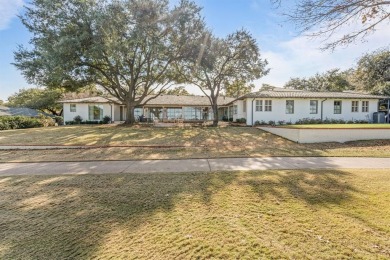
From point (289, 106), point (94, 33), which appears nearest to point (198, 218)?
point (94, 33)

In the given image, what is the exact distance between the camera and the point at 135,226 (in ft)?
11.8

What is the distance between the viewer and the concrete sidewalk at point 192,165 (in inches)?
292

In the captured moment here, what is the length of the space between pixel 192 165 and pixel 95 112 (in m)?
25.1

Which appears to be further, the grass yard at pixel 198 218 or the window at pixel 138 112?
the window at pixel 138 112

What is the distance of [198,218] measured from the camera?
383 centimetres

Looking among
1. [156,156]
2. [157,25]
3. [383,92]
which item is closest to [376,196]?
[156,156]

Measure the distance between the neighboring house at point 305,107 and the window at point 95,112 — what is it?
18.1 meters

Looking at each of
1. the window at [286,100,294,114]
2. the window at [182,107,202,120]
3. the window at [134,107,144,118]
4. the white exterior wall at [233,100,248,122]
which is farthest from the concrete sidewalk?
the window at [182,107,202,120]

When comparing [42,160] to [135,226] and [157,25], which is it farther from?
[157,25]

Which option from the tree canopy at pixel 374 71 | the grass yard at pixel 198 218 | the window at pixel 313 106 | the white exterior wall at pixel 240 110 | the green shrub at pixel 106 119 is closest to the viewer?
the grass yard at pixel 198 218

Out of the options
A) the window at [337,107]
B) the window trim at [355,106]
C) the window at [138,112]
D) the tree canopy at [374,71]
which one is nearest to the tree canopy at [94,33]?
the window at [138,112]

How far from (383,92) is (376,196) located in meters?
29.6

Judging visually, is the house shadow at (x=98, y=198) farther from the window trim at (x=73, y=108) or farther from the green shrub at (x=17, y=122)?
the window trim at (x=73, y=108)

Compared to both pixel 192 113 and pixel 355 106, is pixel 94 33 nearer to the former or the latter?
pixel 192 113
